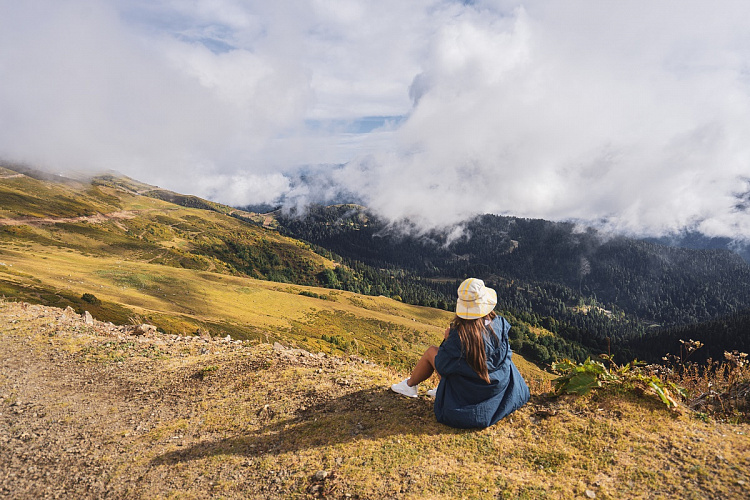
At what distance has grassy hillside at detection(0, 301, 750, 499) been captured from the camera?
518cm

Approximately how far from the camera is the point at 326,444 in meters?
6.57

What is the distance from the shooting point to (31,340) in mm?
13594

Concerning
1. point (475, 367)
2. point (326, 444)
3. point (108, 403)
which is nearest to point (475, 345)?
point (475, 367)

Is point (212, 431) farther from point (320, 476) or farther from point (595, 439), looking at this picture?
point (595, 439)

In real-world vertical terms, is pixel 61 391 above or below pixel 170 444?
below

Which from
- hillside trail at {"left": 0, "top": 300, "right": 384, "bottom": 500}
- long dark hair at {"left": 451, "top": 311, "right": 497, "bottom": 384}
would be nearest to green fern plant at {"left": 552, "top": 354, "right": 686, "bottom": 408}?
long dark hair at {"left": 451, "top": 311, "right": 497, "bottom": 384}

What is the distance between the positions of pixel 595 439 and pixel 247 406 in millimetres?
7588

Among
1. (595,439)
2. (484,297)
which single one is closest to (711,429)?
(595,439)

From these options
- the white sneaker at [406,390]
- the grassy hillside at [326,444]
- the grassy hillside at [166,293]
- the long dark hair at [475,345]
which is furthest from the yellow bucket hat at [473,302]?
the grassy hillside at [166,293]

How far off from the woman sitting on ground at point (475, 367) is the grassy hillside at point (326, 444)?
36cm

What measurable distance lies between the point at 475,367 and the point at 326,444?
328 cm

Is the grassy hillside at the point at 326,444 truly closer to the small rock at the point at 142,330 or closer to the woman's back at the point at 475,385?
the woman's back at the point at 475,385

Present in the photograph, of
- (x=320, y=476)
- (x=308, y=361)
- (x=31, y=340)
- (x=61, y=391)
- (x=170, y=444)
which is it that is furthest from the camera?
(x=31, y=340)

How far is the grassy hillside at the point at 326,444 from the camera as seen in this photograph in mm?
5184
